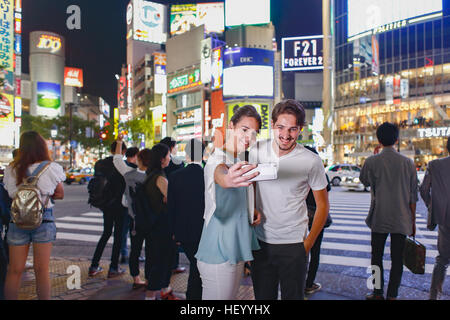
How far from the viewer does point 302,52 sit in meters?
30.8

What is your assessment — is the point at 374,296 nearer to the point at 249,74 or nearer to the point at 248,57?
the point at 249,74

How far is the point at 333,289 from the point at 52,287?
3892mm

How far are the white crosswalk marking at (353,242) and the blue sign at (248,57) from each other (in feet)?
119

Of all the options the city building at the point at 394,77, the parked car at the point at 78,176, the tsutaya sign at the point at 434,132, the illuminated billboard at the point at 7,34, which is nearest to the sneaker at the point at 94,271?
the parked car at the point at 78,176

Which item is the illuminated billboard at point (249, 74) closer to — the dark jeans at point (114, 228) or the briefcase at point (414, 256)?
the dark jeans at point (114, 228)

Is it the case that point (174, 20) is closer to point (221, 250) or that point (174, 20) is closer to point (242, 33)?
point (242, 33)

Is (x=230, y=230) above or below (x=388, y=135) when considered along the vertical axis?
below

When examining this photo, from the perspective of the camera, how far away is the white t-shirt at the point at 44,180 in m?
Result: 3.62

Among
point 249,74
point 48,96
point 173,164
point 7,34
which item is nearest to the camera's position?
point 173,164

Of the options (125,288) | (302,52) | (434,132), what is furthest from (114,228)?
(434,132)

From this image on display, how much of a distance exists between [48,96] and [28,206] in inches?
3942

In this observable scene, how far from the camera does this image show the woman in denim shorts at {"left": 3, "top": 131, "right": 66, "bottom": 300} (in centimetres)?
354

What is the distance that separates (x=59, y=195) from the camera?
3805mm

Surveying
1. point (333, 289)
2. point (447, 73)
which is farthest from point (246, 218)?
point (447, 73)
